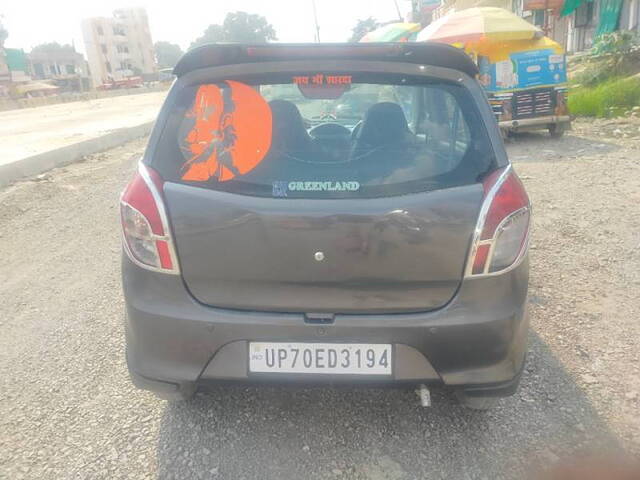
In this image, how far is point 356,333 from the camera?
199 cm

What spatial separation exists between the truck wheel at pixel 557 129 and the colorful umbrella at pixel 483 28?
77.2 inches

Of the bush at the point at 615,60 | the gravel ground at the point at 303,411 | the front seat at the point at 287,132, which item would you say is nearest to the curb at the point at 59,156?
the gravel ground at the point at 303,411

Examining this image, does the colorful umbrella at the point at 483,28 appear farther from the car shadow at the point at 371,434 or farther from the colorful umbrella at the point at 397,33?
the car shadow at the point at 371,434

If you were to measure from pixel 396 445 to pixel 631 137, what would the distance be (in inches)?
375

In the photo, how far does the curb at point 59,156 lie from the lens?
7.93 meters

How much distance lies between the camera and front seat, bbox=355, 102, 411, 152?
2.13 m

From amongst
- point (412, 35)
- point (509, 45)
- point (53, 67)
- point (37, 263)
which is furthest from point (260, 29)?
point (37, 263)

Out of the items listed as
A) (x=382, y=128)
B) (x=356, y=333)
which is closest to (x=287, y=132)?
(x=382, y=128)

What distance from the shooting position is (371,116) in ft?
7.43

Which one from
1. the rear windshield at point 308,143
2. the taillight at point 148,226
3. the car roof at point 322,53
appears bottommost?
the taillight at point 148,226

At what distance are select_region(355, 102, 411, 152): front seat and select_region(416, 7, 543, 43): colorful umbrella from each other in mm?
9035

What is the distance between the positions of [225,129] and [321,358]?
3.27 ft

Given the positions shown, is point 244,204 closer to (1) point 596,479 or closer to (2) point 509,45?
(1) point 596,479

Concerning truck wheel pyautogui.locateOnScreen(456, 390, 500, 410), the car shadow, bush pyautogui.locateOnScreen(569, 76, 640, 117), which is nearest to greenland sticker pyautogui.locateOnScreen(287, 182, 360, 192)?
the car shadow
